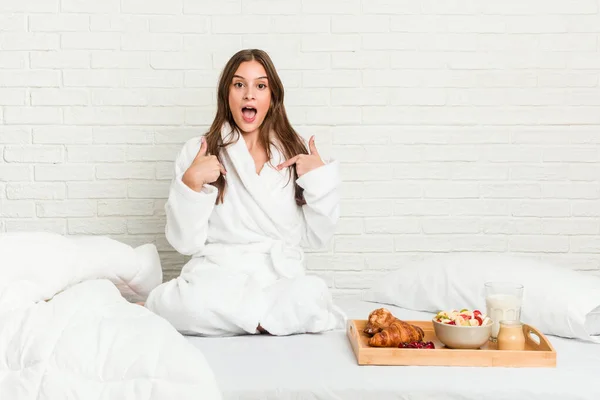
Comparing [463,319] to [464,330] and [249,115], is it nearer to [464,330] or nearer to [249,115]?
[464,330]

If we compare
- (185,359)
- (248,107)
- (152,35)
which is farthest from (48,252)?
(152,35)

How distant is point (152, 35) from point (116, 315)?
1.54 meters

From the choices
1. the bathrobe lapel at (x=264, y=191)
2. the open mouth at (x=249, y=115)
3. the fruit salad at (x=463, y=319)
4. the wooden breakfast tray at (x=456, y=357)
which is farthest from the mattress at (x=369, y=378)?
the open mouth at (x=249, y=115)

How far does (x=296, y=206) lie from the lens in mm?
2838

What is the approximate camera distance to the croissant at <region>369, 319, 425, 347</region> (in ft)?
6.97

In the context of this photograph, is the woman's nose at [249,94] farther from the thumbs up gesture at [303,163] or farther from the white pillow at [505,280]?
the white pillow at [505,280]

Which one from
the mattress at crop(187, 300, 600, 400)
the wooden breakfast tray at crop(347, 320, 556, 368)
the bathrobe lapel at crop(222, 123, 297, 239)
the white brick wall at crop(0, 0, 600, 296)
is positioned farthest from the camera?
the white brick wall at crop(0, 0, 600, 296)

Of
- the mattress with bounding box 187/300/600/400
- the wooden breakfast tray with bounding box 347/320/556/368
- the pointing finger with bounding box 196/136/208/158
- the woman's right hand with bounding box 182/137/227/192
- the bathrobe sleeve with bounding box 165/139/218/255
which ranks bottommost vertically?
the mattress with bounding box 187/300/600/400

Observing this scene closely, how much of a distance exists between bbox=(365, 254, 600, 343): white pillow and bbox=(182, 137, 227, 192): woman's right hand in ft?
2.61

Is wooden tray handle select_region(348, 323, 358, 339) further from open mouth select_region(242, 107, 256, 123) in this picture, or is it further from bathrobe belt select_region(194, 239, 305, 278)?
open mouth select_region(242, 107, 256, 123)

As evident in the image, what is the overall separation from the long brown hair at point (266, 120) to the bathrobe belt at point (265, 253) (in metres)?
0.22

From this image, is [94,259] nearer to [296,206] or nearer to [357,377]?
[296,206]

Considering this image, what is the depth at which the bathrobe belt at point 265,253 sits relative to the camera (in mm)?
2654

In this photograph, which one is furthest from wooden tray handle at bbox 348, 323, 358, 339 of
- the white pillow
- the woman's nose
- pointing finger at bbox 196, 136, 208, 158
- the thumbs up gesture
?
the woman's nose
